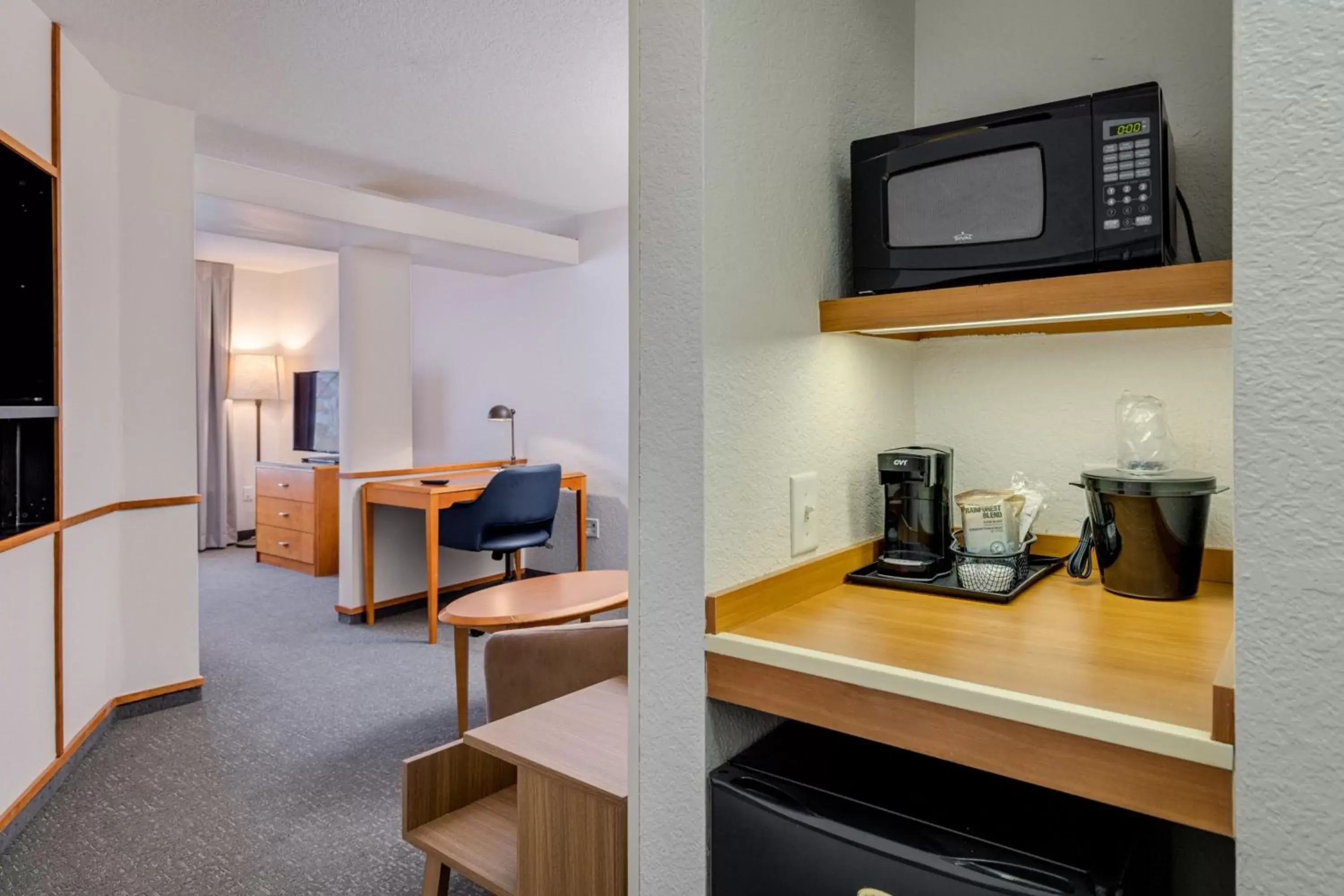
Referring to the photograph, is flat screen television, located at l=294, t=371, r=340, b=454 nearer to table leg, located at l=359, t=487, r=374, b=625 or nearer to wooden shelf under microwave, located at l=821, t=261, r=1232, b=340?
table leg, located at l=359, t=487, r=374, b=625

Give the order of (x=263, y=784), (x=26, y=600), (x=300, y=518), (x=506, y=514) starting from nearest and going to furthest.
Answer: (x=26, y=600)
(x=263, y=784)
(x=506, y=514)
(x=300, y=518)

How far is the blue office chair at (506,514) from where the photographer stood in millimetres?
4078

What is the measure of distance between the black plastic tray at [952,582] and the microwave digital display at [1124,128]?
657 mm

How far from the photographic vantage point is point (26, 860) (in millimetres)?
2025

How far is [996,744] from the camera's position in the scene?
2.73 feet

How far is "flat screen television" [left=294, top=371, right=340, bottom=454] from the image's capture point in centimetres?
627

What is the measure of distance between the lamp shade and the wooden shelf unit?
6.46m

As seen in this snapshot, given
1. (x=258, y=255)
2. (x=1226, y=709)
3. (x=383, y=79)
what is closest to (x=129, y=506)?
(x=383, y=79)

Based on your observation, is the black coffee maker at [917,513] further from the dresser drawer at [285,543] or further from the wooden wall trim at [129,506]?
the dresser drawer at [285,543]

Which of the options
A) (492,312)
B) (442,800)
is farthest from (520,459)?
(442,800)

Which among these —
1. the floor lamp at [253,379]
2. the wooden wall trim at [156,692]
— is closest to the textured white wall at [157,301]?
the wooden wall trim at [156,692]

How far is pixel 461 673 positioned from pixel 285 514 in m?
3.64

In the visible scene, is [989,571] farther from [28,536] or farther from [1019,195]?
[28,536]

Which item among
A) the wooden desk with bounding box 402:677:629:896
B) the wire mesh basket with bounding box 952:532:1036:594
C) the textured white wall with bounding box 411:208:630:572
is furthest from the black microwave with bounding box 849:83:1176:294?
the textured white wall with bounding box 411:208:630:572
